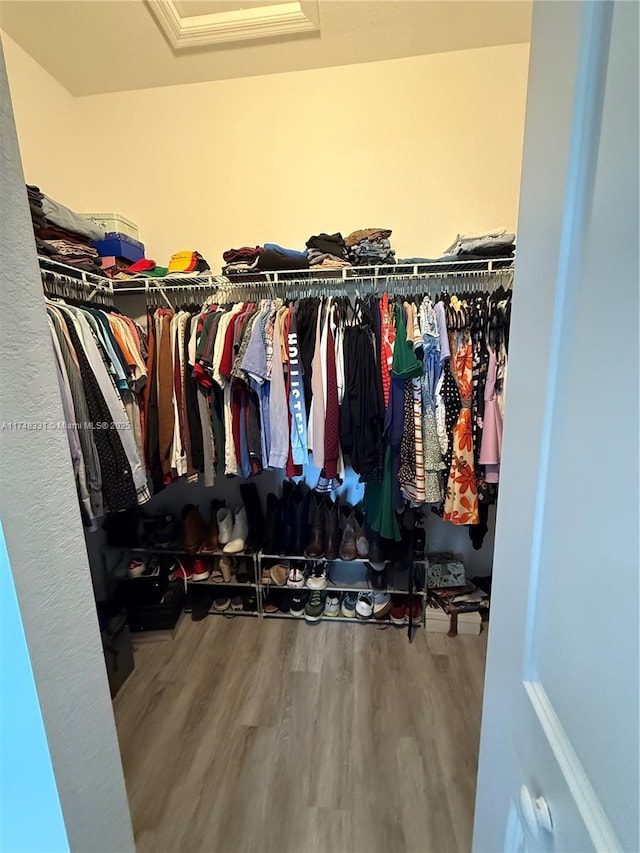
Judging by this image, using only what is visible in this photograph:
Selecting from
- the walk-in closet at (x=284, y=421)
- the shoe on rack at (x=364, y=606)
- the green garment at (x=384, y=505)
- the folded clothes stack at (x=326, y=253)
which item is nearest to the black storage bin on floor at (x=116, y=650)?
the walk-in closet at (x=284, y=421)

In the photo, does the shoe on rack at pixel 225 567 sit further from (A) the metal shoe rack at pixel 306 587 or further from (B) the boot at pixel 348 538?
(B) the boot at pixel 348 538

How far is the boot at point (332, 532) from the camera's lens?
6.48ft

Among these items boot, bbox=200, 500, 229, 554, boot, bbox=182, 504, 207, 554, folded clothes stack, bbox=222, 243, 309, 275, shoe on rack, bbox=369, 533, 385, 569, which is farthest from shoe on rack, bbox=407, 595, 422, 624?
folded clothes stack, bbox=222, 243, 309, 275

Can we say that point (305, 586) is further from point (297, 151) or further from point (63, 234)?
A: point (297, 151)

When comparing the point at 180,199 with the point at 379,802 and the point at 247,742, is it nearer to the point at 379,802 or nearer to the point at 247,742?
the point at 247,742

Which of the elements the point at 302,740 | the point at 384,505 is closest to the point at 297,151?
the point at 384,505

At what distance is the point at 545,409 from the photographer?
474 millimetres

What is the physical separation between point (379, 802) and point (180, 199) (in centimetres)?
276

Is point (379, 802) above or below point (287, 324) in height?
below

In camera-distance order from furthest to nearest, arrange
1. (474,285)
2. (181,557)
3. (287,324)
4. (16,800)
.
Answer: (181,557)
(474,285)
(287,324)
(16,800)

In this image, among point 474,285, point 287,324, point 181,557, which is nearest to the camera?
point 287,324

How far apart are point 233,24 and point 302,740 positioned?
2958 mm

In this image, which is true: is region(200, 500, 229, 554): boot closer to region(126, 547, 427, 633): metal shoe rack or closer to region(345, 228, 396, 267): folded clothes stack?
region(126, 547, 427, 633): metal shoe rack

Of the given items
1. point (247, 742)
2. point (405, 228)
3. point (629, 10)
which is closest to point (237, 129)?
point (405, 228)
